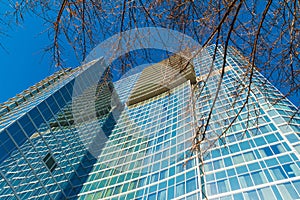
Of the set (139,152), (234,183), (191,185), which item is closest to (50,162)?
(139,152)

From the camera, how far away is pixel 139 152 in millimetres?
27453

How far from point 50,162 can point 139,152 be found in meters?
8.24

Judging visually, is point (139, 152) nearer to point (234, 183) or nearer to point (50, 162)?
point (50, 162)

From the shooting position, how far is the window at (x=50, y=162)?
82.1 feet

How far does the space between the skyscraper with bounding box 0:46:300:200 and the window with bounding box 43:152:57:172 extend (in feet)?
0.29

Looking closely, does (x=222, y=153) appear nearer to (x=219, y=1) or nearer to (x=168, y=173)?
(x=168, y=173)

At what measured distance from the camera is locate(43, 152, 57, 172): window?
25019 mm

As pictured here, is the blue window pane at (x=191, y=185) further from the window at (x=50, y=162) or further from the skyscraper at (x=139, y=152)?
the window at (x=50, y=162)

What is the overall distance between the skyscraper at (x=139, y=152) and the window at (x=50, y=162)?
89 millimetres

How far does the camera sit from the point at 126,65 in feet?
12.1

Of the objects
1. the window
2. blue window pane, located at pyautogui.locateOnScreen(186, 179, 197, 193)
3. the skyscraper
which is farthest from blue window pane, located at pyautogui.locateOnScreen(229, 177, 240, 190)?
the window

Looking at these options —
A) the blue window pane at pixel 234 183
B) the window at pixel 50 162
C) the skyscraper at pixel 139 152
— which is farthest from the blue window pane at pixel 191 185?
the window at pixel 50 162

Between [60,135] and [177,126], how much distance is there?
39.4ft

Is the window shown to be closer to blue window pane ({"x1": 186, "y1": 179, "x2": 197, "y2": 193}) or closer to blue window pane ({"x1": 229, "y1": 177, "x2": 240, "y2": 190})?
blue window pane ({"x1": 186, "y1": 179, "x2": 197, "y2": 193})
